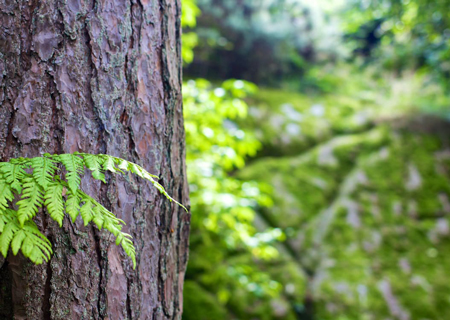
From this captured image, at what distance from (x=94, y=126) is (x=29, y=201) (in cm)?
31

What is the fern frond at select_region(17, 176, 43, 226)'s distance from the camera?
1.98 feet

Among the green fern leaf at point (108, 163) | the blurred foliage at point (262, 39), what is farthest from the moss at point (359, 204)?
the green fern leaf at point (108, 163)

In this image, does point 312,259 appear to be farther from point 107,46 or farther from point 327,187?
point 107,46

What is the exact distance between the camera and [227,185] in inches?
99.0

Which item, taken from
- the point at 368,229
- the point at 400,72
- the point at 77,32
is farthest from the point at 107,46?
the point at 400,72

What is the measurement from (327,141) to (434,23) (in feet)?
6.58

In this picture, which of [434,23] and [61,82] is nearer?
[61,82]

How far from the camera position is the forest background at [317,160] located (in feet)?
8.39

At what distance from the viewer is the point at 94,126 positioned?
0.90 metres

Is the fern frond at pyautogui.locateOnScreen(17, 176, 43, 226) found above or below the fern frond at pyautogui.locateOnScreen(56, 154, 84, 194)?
below

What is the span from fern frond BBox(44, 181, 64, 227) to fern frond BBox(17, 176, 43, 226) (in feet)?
0.06

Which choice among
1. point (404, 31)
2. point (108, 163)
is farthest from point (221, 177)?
point (404, 31)

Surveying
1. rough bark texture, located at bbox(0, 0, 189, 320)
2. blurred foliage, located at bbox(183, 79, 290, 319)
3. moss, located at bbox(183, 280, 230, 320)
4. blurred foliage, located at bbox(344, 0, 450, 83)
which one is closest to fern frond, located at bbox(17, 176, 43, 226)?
rough bark texture, located at bbox(0, 0, 189, 320)

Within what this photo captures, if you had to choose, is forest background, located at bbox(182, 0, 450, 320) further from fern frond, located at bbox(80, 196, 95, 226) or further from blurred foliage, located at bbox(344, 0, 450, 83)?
fern frond, located at bbox(80, 196, 95, 226)
